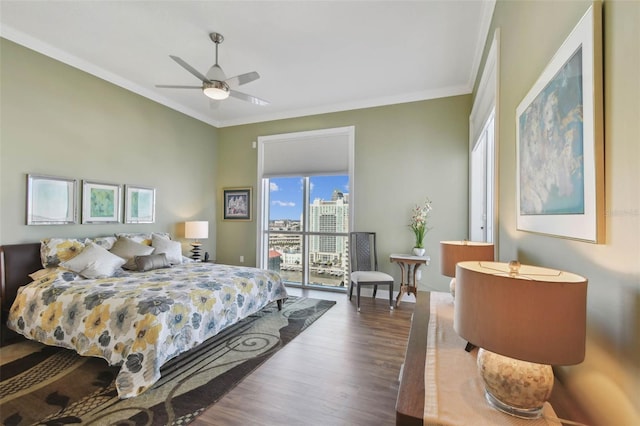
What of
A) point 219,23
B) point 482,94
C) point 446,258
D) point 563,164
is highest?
point 219,23

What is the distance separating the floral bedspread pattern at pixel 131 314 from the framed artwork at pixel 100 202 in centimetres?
101

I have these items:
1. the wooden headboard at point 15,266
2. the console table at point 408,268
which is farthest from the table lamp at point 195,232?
the console table at point 408,268

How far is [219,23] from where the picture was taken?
9.18 feet

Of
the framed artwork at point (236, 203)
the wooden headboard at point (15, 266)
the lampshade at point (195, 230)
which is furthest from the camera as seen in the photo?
the framed artwork at point (236, 203)

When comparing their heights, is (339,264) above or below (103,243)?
below

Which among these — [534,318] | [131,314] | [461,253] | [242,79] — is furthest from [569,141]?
[242,79]

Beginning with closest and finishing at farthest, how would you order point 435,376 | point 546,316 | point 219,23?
point 546,316 < point 435,376 < point 219,23

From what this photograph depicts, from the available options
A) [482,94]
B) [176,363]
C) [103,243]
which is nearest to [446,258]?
[482,94]

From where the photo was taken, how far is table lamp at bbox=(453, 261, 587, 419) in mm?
675

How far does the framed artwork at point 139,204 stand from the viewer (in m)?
4.07

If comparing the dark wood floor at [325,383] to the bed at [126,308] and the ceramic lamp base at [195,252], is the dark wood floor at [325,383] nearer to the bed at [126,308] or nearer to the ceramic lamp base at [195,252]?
the bed at [126,308]

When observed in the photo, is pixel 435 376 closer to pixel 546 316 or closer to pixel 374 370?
pixel 546 316

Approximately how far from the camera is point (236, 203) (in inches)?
219

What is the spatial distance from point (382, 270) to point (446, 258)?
2.73m
